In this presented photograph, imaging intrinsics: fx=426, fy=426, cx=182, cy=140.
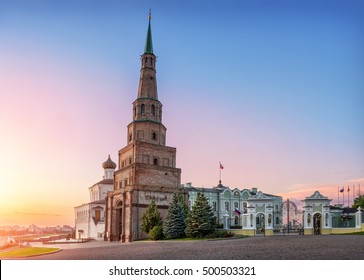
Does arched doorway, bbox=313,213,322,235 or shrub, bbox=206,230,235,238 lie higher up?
arched doorway, bbox=313,213,322,235

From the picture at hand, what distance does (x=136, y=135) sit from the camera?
4066cm

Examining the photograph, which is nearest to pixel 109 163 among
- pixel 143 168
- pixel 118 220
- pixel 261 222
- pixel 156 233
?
pixel 118 220

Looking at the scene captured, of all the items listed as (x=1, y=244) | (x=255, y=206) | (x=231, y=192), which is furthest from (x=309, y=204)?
(x=231, y=192)

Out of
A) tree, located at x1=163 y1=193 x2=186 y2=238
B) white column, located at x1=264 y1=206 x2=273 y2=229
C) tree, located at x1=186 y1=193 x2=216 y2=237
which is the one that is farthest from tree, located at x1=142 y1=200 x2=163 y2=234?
white column, located at x1=264 y1=206 x2=273 y2=229

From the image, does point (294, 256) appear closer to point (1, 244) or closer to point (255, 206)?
point (1, 244)

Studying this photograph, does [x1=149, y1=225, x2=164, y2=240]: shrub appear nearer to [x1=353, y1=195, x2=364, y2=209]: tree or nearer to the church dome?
the church dome

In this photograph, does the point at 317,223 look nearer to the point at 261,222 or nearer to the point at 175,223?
the point at 261,222

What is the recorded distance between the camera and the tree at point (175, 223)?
3216cm

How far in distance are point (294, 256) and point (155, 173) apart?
2384cm

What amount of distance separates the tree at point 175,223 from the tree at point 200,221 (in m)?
1.06

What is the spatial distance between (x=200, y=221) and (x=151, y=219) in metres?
5.99

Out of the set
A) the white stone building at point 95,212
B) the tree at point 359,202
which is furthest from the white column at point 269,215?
the tree at point 359,202

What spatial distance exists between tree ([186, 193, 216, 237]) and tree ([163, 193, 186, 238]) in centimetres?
106

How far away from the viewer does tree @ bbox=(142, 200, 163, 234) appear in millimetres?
35062
